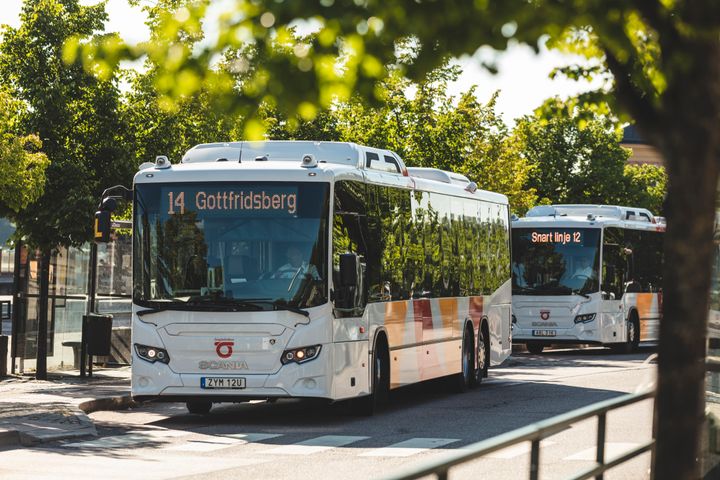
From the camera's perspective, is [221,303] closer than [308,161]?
Yes

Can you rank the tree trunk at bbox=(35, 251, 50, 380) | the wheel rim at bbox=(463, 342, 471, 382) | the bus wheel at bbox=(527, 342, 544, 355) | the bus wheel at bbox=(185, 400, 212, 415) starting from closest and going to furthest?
the bus wheel at bbox=(185, 400, 212, 415) → the wheel rim at bbox=(463, 342, 471, 382) → the tree trunk at bbox=(35, 251, 50, 380) → the bus wheel at bbox=(527, 342, 544, 355)

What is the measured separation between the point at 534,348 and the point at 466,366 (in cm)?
1447

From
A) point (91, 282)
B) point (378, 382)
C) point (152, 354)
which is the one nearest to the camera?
point (152, 354)

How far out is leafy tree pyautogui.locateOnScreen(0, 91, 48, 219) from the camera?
71.4 ft

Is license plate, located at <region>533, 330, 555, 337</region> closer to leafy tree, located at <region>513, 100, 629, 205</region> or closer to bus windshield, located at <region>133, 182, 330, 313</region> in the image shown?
bus windshield, located at <region>133, 182, 330, 313</region>

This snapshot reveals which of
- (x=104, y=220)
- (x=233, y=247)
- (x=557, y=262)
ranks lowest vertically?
(x=233, y=247)

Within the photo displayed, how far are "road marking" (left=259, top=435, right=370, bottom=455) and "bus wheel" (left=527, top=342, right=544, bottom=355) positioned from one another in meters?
21.1

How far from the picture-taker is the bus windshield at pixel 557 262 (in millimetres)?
34844

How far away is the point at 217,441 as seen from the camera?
1576 centimetres

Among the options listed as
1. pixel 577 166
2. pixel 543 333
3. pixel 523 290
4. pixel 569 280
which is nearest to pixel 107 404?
pixel 543 333

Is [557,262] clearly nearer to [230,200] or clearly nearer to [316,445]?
[230,200]

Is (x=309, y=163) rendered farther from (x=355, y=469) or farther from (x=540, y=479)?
(x=540, y=479)

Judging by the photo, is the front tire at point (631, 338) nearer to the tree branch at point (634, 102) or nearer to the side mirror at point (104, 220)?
the side mirror at point (104, 220)

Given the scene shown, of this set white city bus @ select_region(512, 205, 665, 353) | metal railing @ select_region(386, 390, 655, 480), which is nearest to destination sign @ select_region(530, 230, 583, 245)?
white city bus @ select_region(512, 205, 665, 353)
